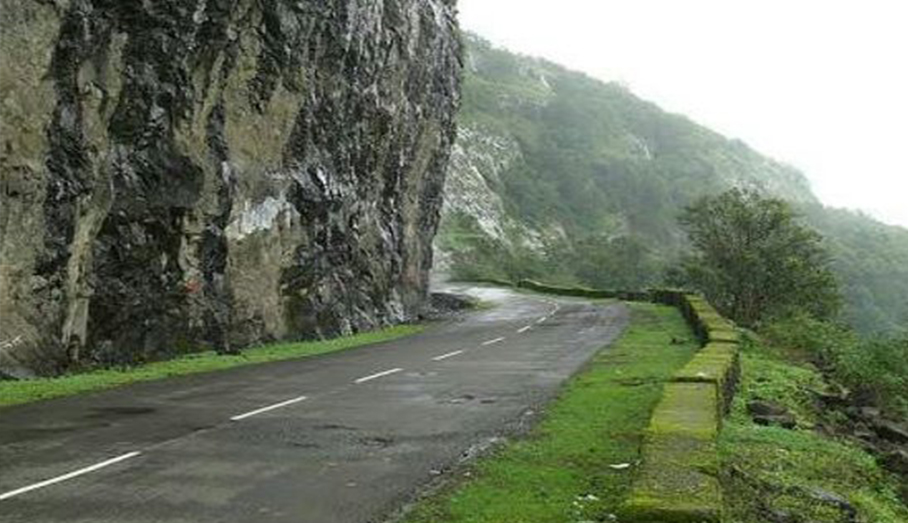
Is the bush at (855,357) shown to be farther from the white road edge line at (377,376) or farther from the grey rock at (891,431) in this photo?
the white road edge line at (377,376)

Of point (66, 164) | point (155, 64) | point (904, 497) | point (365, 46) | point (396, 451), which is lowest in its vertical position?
point (904, 497)

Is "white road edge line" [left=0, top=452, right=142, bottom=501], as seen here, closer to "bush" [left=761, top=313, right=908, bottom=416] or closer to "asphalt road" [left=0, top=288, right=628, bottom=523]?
"asphalt road" [left=0, top=288, right=628, bottom=523]

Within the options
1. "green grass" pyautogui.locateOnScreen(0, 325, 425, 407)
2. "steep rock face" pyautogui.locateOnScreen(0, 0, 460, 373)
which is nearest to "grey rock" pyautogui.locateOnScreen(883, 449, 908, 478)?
"green grass" pyautogui.locateOnScreen(0, 325, 425, 407)

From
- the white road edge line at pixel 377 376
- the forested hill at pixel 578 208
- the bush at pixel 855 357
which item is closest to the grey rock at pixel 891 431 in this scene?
the bush at pixel 855 357

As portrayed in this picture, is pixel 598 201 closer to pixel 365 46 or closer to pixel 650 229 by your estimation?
pixel 650 229

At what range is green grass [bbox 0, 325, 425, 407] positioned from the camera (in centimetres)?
1636

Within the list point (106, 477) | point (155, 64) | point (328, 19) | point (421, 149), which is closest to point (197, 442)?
point (106, 477)

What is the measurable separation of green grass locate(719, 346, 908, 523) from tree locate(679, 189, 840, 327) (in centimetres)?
3310

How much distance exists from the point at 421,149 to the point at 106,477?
1408 inches

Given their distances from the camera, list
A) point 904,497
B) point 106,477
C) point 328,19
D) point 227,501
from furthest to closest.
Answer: point 328,19 < point 904,497 < point 106,477 < point 227,501

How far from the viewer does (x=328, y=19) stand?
98.8ft

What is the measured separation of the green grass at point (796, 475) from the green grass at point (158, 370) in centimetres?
1088

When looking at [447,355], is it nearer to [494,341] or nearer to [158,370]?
[494,341]

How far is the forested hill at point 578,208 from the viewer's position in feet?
329
